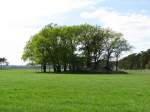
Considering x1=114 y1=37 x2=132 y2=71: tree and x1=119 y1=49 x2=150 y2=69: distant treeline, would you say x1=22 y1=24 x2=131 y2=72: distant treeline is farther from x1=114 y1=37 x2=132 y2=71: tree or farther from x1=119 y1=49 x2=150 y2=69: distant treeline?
x1=119 y1=49 x2=150 y2=69: distant treeline

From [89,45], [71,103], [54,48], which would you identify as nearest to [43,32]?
[54,48]

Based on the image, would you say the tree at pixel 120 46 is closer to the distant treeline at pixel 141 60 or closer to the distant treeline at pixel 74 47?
the distant treeline at pixel 74 47

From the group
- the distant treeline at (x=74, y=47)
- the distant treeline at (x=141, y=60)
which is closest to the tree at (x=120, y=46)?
the distant treeline at (x=74, y=47)

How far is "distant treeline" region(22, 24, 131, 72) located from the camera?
119 metres

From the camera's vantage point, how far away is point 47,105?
17172mm

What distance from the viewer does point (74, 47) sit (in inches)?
4776

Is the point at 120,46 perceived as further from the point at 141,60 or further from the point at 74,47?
the point at 141,60

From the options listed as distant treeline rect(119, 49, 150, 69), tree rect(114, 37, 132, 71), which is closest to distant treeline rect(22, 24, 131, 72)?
tree rect(114, 37, 132, 71)

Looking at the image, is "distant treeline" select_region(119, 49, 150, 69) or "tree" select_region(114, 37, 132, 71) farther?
"distant treeline" select_region(119, 49, 150, 69)

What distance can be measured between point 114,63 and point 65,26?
21.4 metres

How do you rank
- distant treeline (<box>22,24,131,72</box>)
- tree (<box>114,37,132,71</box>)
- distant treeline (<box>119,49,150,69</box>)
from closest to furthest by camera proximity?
distant treeline (<box>22,24,131,72</box>) → tree (<box>114,37,132,71</box>) → distant treeline (<box>119,49,150,69</box>)

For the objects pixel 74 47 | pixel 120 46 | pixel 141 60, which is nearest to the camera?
pixel 74 47

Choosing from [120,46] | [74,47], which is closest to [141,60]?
[120,46]

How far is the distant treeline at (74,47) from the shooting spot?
4688 inches
